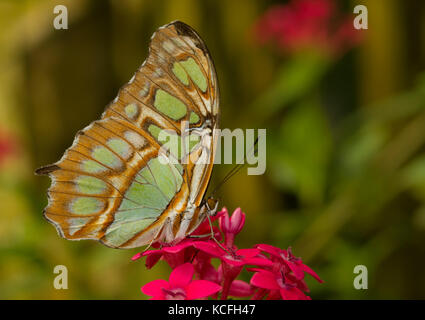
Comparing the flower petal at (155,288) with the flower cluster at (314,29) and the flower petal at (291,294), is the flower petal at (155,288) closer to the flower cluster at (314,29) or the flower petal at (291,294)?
the flower petal at (291,294)

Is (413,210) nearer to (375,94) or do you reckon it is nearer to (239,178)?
(375,94)

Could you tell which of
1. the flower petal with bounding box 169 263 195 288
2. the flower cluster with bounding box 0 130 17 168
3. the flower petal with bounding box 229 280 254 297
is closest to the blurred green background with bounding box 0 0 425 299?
the flower cluster with bounding box 0 130 17 168

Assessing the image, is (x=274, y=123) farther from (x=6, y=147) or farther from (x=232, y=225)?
(x=232, y=225)

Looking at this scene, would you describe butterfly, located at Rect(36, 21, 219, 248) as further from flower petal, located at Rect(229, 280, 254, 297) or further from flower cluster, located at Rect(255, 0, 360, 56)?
flower cluster, located at Rect(255, 0, 360, 56)

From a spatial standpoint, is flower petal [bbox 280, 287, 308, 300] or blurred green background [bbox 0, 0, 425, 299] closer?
flower petal [bbox 280, 287, 308, 300]

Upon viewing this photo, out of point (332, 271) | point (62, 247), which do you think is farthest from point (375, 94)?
point (62, 247)

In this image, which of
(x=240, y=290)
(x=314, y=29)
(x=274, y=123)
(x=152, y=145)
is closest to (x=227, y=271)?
(x=240, y=290)
